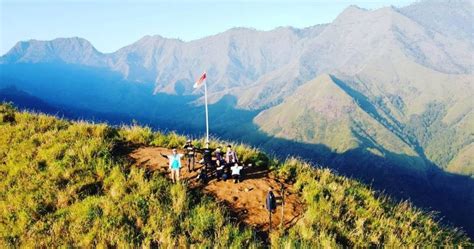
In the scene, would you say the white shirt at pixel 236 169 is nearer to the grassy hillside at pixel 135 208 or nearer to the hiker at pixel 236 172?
the hiker at pixel 236 172

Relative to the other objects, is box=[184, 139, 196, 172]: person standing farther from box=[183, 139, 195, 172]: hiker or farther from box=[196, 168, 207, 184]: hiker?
box=[196, 168, 207, 184]: hiker

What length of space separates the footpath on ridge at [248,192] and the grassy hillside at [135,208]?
1.64 feet

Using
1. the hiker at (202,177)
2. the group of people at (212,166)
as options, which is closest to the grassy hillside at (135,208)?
the group of people at (212,166)

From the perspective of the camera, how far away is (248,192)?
1648 centimetres

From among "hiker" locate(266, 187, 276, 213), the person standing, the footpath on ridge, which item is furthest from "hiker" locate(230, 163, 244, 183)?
"hiker" locate(266, 187, 276, 213)

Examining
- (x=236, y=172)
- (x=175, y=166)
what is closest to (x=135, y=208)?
(x=175, y=166)

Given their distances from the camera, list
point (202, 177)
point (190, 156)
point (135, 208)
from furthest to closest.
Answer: point (190, 156) → point (202, 177) → point (135, 208)

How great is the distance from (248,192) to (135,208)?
450 centimetres

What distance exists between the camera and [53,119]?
875 inches

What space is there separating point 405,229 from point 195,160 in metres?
9.15

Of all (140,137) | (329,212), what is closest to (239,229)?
(329,212)

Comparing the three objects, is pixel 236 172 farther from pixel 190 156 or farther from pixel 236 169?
pixel 190 156

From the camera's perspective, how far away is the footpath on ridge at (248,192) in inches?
585

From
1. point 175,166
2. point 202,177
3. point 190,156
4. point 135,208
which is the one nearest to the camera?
point 135,208
